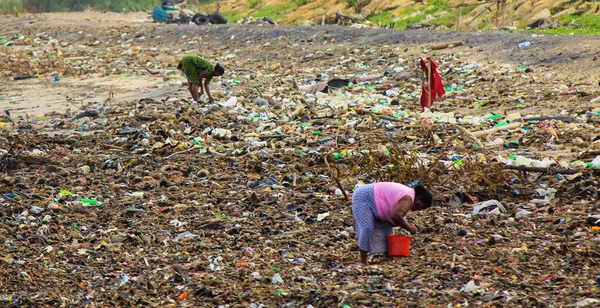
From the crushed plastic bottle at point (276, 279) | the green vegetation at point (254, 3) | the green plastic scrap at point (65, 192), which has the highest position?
the green vegetation at point (254, 3)

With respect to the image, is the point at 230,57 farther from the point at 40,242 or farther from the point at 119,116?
the point at 40,242

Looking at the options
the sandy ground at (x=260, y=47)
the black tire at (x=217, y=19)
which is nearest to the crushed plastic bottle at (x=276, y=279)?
the sandy ground at (x=260, y=47)

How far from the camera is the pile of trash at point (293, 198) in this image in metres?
4.69

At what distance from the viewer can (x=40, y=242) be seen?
18.8ft

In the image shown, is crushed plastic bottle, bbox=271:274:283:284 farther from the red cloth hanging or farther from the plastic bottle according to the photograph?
the plastic bottle

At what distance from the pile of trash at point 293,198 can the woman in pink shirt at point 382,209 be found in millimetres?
185

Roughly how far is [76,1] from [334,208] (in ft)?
102

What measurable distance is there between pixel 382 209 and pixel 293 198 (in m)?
1.95

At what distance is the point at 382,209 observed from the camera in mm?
4844

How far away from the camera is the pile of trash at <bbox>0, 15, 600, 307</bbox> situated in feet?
15.4

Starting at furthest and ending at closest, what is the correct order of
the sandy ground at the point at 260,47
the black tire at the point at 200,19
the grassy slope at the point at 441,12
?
the black tire at the point at 200,19 → the grassy slope at the point at 441,12 → the sandy ground at the point at 260,47

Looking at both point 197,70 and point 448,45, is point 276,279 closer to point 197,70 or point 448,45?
point 197,70

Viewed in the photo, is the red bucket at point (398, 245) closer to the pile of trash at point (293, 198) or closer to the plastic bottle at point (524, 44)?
the pile of trash at point (293, 198)

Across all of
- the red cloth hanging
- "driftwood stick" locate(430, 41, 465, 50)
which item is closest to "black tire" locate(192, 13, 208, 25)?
"driftwood stick" locate(430, 41, 465, 50)
